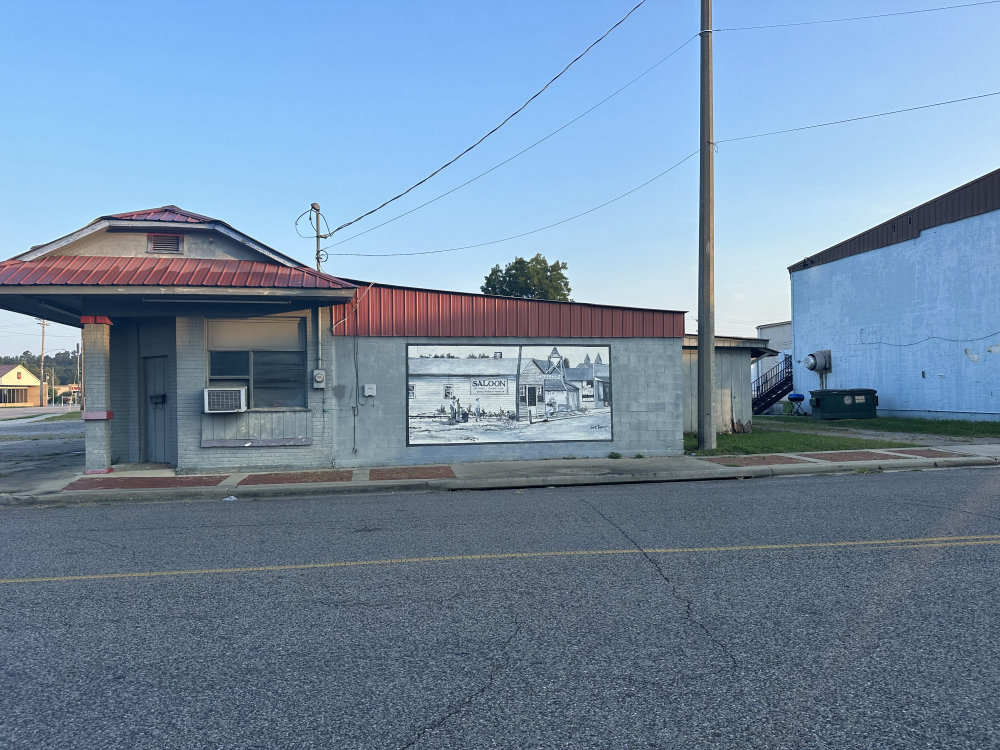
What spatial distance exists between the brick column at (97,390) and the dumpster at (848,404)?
975 inches

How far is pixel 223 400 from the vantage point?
13969mm

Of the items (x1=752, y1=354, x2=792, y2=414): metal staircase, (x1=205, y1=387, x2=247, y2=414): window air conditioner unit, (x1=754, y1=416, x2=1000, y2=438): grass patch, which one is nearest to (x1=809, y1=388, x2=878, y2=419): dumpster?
(x1=754, y1=416, x2=1000, y2=438): grass patch

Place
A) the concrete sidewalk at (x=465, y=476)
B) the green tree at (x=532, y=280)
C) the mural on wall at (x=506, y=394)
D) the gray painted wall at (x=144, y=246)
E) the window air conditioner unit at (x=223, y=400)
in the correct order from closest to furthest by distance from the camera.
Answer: the concrete sidewalk at (x=465, y=476)
the window air conditioner unit at (x=223, y=400)
the gray painted wall at (x=144, y=246)
the mural on wall at (x=506, y=394)
the green tree at (x=532, y=280)

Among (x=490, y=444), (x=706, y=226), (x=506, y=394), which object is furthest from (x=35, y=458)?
(x=706, y=226)

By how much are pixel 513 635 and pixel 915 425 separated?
23.6 m

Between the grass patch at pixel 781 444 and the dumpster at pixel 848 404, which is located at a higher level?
the dumpster at pixel 848 404

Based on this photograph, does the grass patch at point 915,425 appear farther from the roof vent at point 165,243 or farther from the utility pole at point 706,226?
the roof vent at point 165,243

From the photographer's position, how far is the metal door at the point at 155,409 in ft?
50.9

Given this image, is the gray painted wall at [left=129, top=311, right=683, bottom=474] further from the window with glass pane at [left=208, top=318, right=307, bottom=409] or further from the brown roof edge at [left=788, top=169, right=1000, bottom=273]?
the brown roof edge at [left=788, top=169, right=1000, bottom=273]

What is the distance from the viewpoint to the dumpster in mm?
27344

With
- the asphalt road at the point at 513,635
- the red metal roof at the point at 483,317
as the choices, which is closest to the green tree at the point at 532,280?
the red metal roof at the point at 483,317

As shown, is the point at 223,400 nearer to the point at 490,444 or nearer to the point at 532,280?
the point at 490,444

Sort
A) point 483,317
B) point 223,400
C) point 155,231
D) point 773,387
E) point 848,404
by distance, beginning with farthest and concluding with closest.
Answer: point 773,387, point 848,404, point 483,317, point 155,231, point 223,400

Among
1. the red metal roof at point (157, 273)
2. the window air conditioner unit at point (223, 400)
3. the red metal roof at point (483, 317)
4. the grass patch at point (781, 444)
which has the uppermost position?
the red metal roof at point (157, 273)
